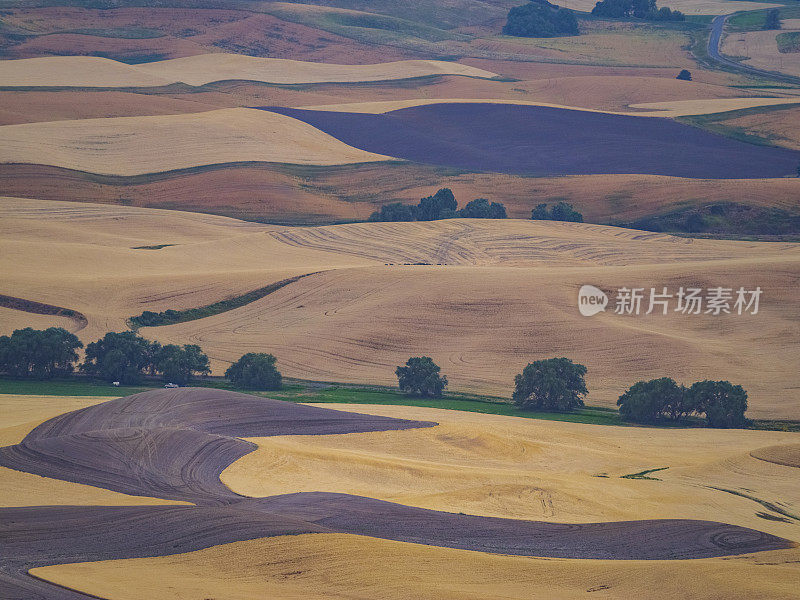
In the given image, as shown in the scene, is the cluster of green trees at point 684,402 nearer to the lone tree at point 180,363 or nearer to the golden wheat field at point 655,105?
the lone tree at point 180,363

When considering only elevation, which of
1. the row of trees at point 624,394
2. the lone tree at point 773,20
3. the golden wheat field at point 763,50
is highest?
the lone tree at point 773,20

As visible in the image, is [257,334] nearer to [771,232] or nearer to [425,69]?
[771,232]

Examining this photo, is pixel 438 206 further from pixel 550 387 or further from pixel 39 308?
pixel 550 387

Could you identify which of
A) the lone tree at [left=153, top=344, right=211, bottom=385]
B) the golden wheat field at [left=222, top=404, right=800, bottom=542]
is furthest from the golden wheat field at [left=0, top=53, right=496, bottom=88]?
the golden wheat field at [left=222, top=404, right=800, bottom=542]

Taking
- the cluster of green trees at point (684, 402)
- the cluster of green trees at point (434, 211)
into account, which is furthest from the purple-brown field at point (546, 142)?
the cluster of green trees at point (684, 402)

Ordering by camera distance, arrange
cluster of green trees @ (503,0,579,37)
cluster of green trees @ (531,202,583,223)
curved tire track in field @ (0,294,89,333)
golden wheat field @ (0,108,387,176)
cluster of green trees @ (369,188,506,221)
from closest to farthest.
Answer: curved tire track in field @ (0,294,89,333) → cluster of green trees @ (369,188,506,221) → cluster of green trees @ (531,202,583,223) → golden wheat field @ (0,108,387,176) → cluster of green trees @ (503,0,579,37)

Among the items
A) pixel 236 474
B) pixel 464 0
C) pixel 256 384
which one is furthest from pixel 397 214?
pixel 464 0

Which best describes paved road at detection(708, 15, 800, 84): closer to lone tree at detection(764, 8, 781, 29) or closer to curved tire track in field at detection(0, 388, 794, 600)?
lone tree at detection(764, 8, 781, 29)
